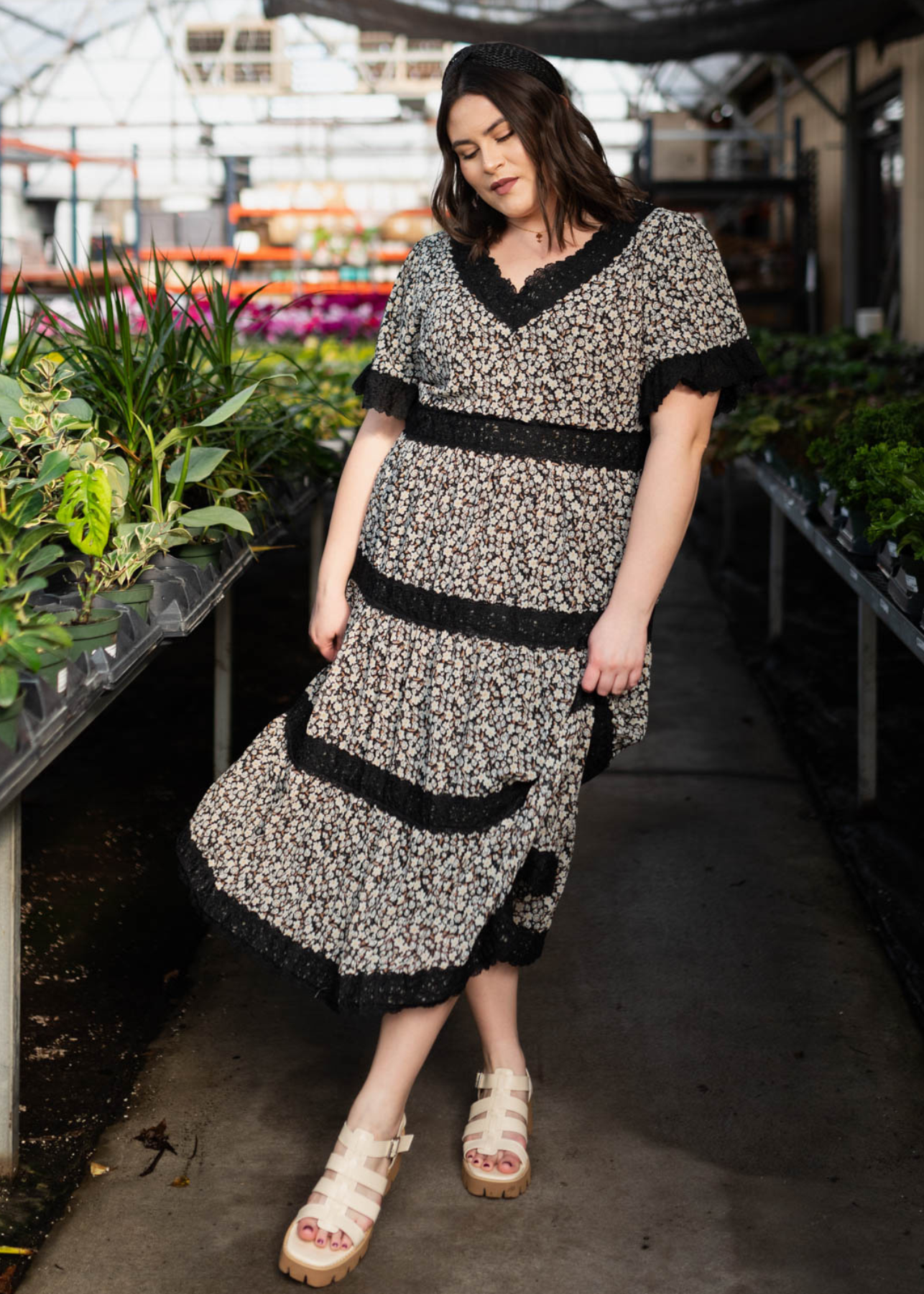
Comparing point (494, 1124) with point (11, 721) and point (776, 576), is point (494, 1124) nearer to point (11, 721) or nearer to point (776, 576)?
point (11, 721)

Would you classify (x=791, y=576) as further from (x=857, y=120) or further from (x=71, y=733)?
(x=857, y=120)

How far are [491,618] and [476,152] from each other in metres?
0.53

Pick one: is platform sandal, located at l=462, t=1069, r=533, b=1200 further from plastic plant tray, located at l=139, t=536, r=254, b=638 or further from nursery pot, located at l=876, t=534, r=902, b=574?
nursery pot, located at l=876, t=534, r=902, b=574

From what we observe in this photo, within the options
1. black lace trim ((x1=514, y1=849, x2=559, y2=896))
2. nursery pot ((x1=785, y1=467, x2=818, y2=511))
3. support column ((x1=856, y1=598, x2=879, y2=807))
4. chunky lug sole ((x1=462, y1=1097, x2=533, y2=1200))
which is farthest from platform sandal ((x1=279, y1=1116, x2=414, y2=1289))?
nursery pot ((x1=785, y1=467, x2=818, y2=511))

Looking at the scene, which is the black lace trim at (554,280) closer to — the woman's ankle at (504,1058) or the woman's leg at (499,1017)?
the woman's leg at (499,1017)

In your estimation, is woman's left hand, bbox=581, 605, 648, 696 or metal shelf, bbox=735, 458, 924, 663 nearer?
woman's left hand, bbox=581, 605, 648, 696

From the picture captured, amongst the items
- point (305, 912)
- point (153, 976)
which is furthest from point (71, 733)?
point (153, 976)

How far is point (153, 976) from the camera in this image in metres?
2.24

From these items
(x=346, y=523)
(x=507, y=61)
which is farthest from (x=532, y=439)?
(x=507, y=61)

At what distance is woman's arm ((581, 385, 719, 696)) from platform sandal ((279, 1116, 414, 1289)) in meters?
0.60

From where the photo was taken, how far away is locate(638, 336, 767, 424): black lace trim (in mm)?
1509

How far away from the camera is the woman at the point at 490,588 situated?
1.52 m

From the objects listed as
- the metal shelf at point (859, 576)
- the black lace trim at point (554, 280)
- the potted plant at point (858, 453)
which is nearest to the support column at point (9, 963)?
the black lace trim at point (554, 280)

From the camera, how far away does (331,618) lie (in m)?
1.70
